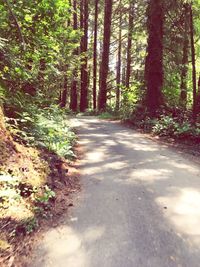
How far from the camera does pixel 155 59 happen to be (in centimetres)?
1786

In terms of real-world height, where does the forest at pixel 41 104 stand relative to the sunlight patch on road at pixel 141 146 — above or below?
above

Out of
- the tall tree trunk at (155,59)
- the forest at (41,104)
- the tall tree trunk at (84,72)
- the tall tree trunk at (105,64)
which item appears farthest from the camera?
the tall tree trunk at (84,72)

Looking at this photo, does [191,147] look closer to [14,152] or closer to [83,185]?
[83,185]

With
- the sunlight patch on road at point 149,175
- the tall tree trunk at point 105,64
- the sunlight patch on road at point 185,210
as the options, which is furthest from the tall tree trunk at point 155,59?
the sunlight patch on road at point 185,210

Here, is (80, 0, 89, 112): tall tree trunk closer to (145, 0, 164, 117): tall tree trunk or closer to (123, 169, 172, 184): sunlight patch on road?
(145, 0, 164, 117): tall tree trunk

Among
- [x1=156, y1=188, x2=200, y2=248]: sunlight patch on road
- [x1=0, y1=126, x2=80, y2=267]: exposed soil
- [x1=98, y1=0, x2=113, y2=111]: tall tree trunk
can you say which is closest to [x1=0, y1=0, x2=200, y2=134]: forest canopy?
[x1=98, y1=0, x2=113, y2=111]: tall tree trunk

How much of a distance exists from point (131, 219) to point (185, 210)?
110 cm

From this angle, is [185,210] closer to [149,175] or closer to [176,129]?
[149,175]

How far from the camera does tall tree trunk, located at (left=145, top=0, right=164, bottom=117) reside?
17.8 metres

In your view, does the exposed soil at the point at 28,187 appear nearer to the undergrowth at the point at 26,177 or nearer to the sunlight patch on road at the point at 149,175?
the undergrowth at the point at 26,177

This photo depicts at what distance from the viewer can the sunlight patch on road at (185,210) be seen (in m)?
5.31

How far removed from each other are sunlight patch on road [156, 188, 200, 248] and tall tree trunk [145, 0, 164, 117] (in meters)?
11.1

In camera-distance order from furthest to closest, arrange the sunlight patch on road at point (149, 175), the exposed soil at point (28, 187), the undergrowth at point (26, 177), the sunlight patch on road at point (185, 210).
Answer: the sunlight patch on road at point (149, 175), the sunlight patch on road at point (185, 210), the undergrowth at point (26, 177), the exposed soil at point (28, 187)

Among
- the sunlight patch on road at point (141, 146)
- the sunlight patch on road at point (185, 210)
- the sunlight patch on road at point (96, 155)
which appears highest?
the sunlight patch on road at point (141, 146)
